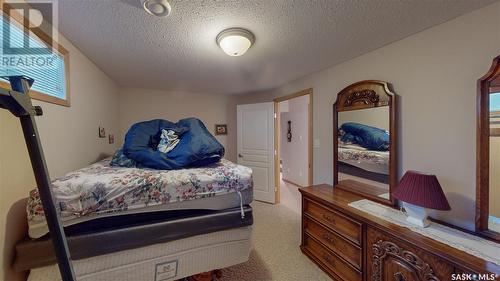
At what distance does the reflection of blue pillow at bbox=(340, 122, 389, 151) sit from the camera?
70.0 inches

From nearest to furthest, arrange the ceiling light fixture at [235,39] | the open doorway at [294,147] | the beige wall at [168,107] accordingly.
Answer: the ceiling light fixture at [235,39] → the beige wall at [168,107] → the open doorway at [294,147]

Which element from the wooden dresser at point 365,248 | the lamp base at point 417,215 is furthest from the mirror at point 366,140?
the lamp base at point 417,215

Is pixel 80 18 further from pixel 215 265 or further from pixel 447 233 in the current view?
pixel 447 233

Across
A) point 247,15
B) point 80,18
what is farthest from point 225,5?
point 80,18

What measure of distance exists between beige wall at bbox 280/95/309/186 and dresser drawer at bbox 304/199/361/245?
2.62 metres

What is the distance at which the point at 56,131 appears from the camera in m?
1.48

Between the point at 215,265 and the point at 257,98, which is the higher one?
the point at 257,98

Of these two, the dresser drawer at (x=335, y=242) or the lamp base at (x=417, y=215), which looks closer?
the lamp base at (x=417, y=215)

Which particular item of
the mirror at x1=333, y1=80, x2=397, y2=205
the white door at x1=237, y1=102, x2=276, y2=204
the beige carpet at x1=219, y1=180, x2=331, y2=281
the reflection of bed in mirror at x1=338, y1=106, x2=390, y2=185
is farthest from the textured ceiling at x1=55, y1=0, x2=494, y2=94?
the beige carpet at x1=219, y1=180, x2=331, y2=281

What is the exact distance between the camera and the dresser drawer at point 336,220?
5.02 feet

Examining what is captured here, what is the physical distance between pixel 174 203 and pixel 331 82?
217 cm

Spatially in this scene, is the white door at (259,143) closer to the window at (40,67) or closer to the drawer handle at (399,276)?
the drawer handle at (399,276)

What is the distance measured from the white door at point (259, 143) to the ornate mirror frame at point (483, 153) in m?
2.50

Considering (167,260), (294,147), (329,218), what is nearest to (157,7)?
(167,260)
